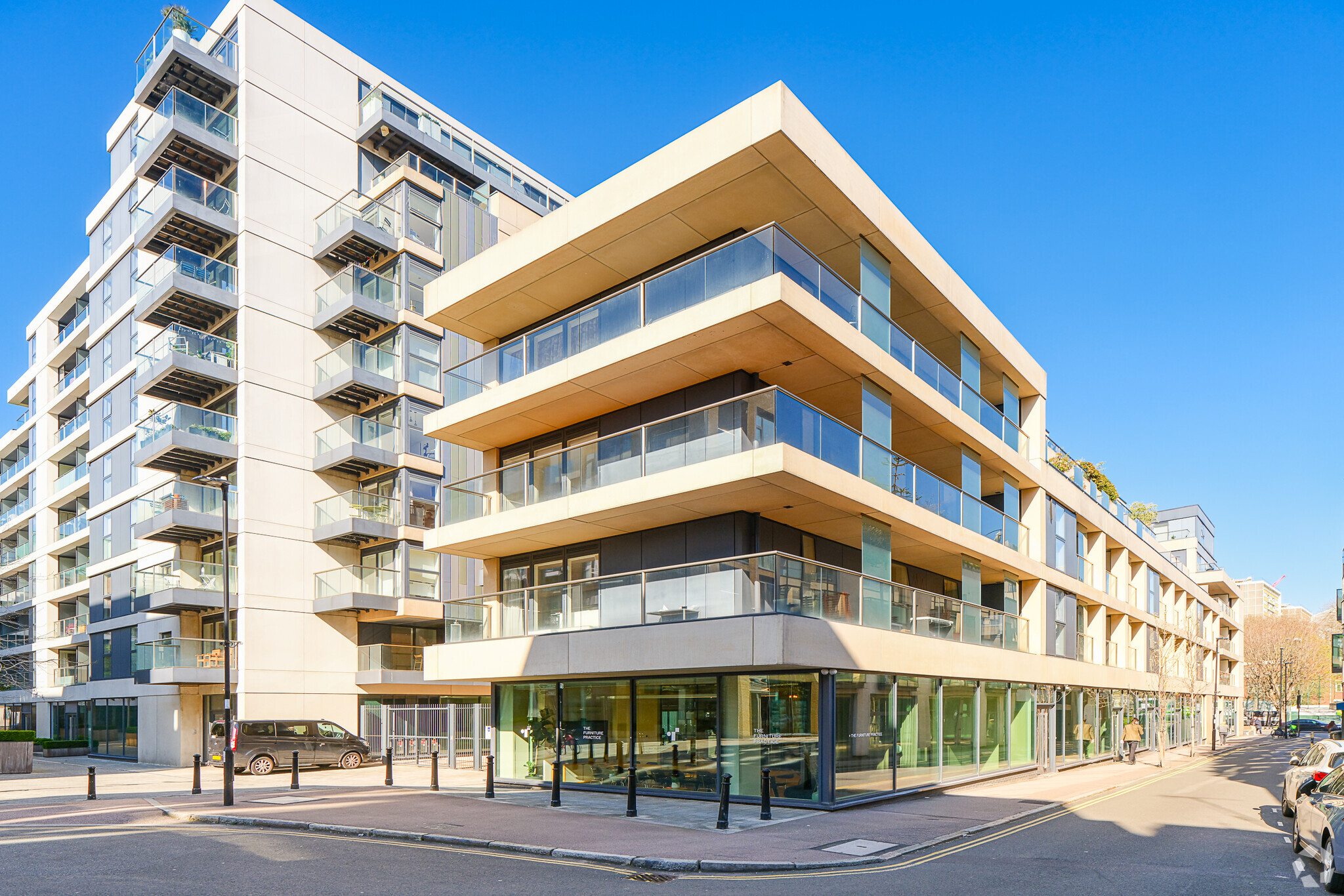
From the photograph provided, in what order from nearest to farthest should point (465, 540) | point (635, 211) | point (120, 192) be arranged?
point (635, 211) → point (465, 540) → point (120, 192)

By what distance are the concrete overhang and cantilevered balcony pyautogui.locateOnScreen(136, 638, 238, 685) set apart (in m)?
18.0

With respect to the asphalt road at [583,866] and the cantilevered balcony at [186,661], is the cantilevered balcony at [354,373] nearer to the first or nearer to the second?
the cantilevered balcony at [186,661]

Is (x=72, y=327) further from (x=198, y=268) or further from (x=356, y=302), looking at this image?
(x=356, y=302)

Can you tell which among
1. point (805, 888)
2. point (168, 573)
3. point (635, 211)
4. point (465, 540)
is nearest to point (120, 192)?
point (168, 573)

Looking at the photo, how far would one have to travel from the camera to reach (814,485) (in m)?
18.0

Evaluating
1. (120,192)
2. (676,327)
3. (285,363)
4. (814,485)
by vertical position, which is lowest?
(814,485)

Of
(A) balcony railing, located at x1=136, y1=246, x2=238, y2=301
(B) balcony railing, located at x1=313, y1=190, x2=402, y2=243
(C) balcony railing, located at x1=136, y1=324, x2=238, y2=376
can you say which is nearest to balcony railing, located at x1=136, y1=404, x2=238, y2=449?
(C) balcony railing, located at x1=136, y1=324, x2=238, y2=376

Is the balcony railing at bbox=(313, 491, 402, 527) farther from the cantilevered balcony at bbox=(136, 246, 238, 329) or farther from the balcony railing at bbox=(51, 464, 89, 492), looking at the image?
the balcony railing at bbox=(51, 464, 89, 492)

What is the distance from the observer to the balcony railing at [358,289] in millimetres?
38438

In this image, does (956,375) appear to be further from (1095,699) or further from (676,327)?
(1095,699)

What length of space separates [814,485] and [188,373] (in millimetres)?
28375

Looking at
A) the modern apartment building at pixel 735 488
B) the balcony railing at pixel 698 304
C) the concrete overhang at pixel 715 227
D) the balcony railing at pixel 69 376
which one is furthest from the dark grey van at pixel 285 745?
the balcony railing at pixel 69 376

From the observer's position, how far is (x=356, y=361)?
124 feet

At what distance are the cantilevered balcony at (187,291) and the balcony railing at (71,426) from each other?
51.7 feet
